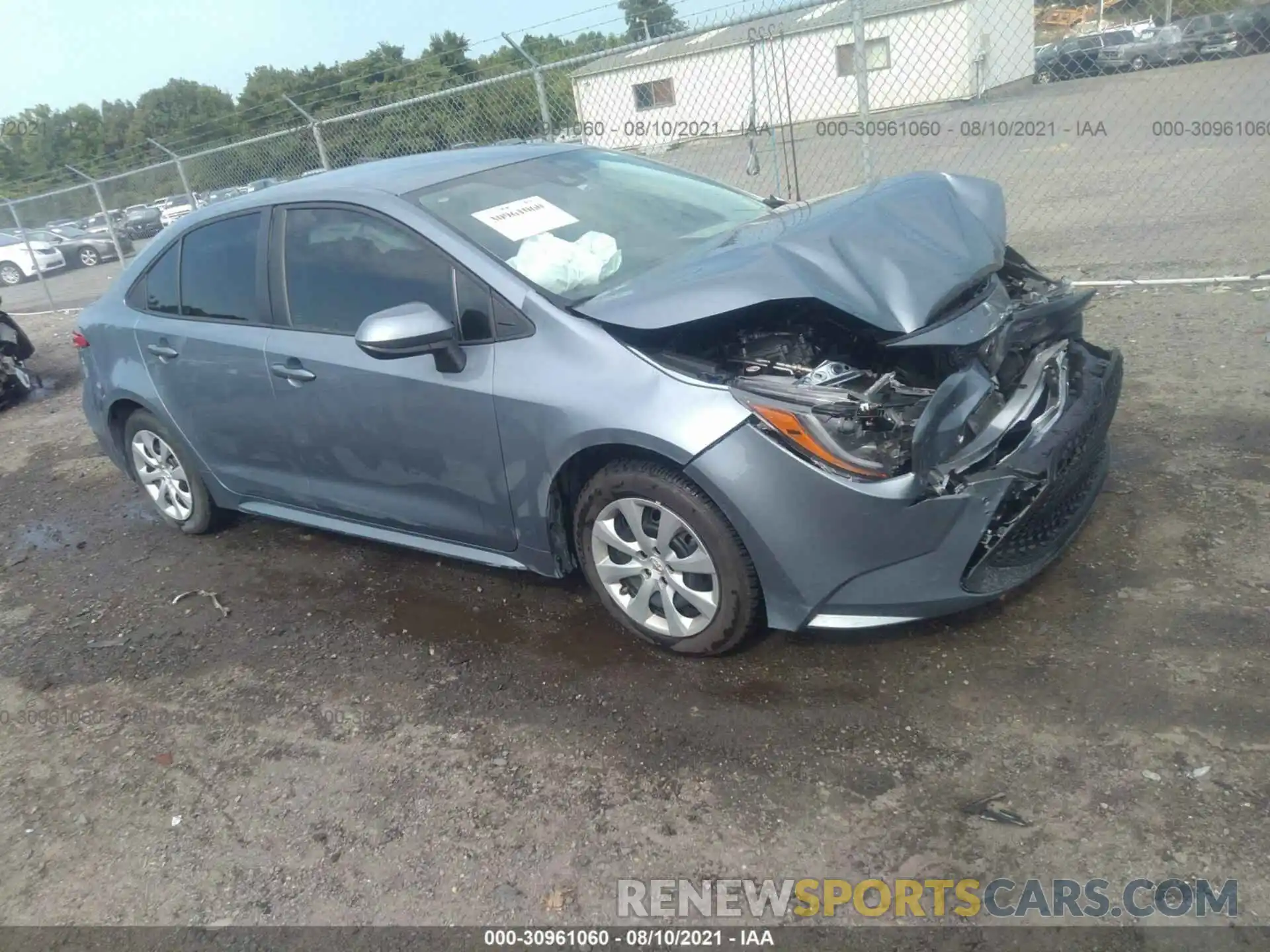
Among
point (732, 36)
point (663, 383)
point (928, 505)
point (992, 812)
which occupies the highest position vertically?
point (732, 36)

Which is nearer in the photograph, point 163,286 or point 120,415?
point 163,286

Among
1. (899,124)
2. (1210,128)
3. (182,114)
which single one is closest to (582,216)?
(899,124)

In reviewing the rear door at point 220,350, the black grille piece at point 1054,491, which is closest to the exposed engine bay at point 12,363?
the rear door at point 220,350

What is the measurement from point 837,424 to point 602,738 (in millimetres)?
1215

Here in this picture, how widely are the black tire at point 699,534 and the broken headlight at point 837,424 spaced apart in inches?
13.4

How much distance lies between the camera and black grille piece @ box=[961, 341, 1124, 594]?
115 inches

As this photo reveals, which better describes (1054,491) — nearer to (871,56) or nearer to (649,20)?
(649,20)

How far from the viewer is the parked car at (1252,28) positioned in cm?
1484

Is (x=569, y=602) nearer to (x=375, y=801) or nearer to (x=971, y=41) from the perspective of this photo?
(x=375, y=801)

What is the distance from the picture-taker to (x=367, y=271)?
3.81m

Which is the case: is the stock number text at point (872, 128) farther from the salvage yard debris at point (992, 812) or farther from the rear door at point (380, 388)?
the salvage yard debris at point (992, 812)

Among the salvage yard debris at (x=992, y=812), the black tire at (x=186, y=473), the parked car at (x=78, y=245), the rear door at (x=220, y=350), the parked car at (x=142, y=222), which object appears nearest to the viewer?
the salvage yard debris at (x=992, y=812)

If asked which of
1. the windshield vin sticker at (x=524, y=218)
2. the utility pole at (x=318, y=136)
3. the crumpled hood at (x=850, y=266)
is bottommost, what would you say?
the crumpled hood at (x=850, y=266)

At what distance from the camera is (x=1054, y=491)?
3.02 m
